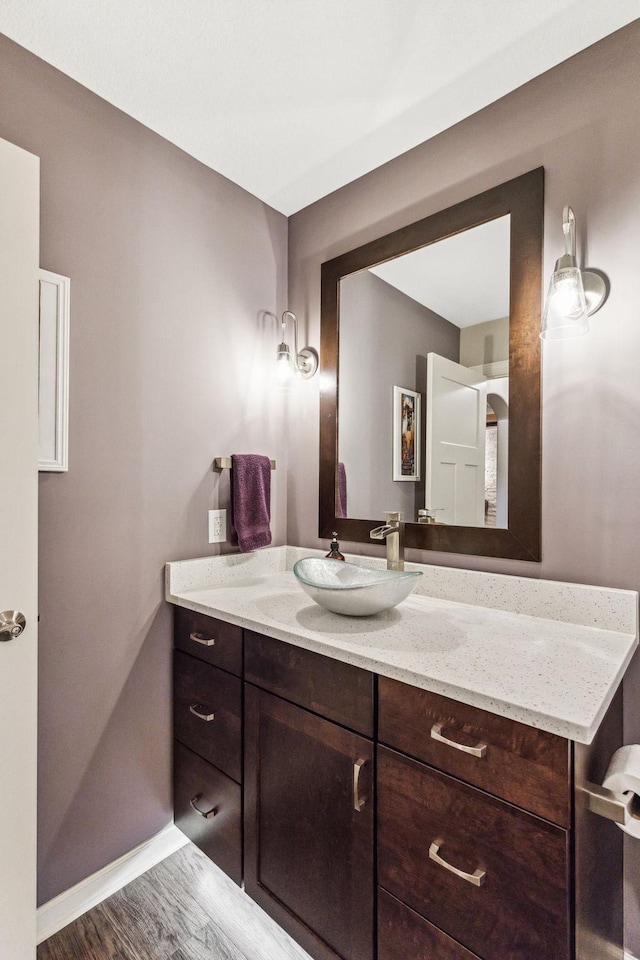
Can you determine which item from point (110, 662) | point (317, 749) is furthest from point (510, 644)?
point (110, 662)

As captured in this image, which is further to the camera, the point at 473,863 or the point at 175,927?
the point at 175,927

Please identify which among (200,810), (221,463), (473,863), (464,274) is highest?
(464,274)

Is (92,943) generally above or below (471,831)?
below

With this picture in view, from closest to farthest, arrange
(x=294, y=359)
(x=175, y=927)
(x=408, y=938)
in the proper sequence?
(x=408, y=938) → (x=175, y=927) → (x=294, y=359)

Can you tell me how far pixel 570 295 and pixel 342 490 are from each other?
1.04 meters

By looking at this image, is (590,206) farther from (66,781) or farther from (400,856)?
(66,781)

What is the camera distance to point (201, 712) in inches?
59.6

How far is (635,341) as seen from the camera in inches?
48.7

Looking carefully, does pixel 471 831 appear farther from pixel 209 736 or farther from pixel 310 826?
pixel 209 736

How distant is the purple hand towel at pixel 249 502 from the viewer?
183cm

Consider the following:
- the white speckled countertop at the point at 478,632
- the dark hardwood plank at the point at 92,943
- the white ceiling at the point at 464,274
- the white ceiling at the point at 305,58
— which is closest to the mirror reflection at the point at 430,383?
the white ceiling at the point at 464,274

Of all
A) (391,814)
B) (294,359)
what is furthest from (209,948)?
(294,359)

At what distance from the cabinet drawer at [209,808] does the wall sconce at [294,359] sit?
1.47m

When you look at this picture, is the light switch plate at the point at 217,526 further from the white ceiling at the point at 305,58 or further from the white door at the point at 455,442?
the white ceiling at the point at 305,58
